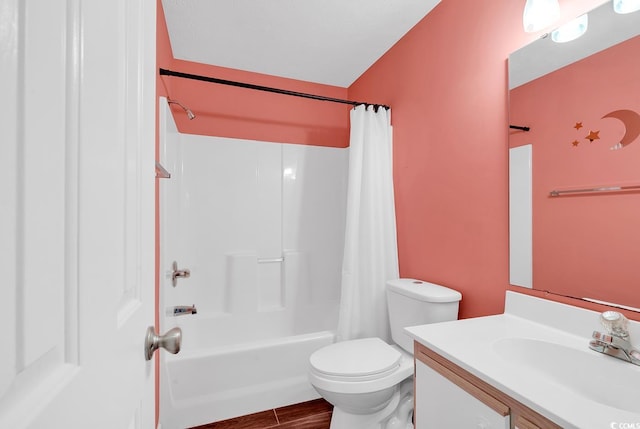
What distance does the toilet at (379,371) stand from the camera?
1.34 meters

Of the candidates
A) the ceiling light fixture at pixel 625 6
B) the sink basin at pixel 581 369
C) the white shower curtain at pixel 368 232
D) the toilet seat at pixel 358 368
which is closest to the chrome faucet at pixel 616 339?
the sink basin at pixel 581 369

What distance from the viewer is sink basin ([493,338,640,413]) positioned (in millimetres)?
812

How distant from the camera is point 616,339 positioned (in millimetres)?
876

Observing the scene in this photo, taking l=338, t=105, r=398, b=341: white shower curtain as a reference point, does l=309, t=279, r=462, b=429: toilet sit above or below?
below

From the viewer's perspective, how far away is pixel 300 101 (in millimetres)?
2732

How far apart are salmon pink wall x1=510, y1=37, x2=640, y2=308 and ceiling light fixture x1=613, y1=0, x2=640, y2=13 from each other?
0.11 meters

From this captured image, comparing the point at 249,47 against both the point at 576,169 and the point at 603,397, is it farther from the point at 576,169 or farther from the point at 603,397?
the point at 603,397

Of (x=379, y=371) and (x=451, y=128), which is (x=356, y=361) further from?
(x=451, y=128)

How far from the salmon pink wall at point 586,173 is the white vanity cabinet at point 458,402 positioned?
0.55 metres

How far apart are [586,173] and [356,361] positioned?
1206 mm
